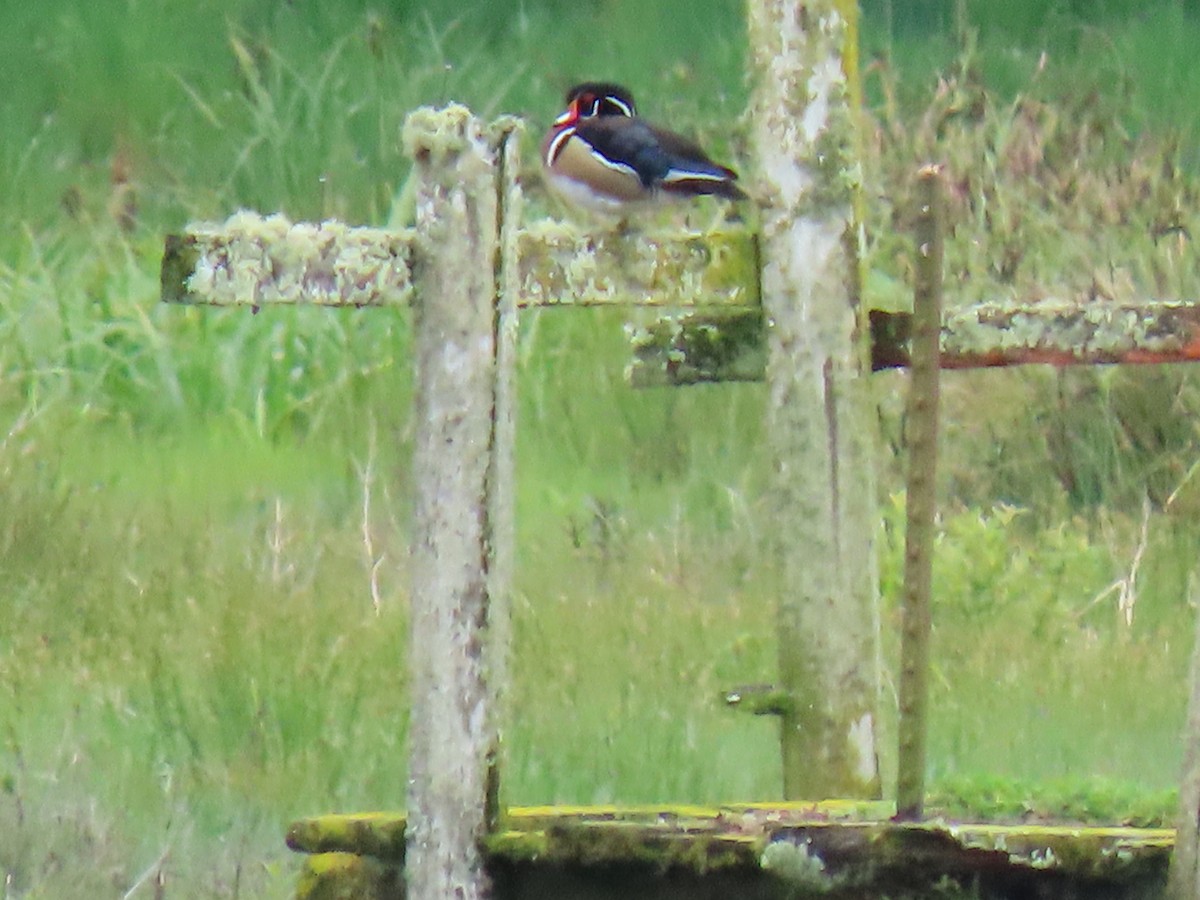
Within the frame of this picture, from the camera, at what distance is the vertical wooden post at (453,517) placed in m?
3.92

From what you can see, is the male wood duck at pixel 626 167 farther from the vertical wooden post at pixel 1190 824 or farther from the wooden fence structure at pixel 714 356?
the vertical wooden post at pixel 1190 824

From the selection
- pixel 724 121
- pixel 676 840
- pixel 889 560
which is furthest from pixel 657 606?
pixel 724 121

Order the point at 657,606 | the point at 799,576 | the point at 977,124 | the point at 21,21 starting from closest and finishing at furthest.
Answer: the point at 799,576 < the point at 657,606 < the point at 977,124 < the point at 21,21

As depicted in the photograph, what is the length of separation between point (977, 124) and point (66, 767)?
476 cm

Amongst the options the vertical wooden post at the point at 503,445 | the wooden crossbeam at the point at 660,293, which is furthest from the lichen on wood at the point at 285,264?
→ the vertical wooden post at the point at 503,445

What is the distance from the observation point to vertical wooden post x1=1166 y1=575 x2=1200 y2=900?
11.1 feet

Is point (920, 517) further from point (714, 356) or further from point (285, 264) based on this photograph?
point (714, 356)

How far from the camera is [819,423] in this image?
4.77 meters

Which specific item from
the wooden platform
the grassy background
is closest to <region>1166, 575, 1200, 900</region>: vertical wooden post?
the wooden platform

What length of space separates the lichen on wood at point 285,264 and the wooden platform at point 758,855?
849 millimetres

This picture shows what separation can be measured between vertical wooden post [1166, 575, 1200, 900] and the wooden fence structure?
0.10 meters

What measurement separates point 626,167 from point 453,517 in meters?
1.72

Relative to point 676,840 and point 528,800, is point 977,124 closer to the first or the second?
point 528,800

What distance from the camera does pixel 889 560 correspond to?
6559 mm
